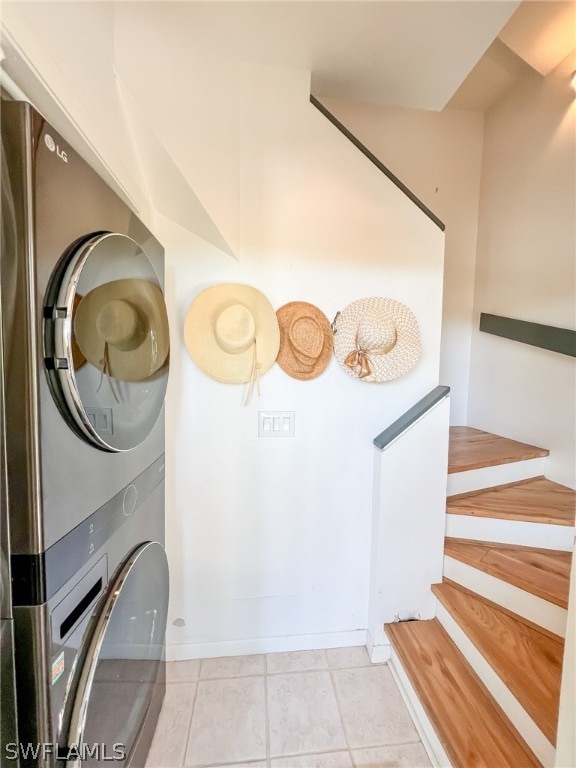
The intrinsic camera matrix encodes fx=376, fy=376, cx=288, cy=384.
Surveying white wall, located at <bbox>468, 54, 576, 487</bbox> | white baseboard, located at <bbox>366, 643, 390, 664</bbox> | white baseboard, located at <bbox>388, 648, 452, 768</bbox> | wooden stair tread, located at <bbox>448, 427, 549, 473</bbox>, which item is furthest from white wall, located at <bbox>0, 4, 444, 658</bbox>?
white wall, located at <bbox>468, 54, 576, 487</bbox>

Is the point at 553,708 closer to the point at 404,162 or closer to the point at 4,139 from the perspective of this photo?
the point at 4,139

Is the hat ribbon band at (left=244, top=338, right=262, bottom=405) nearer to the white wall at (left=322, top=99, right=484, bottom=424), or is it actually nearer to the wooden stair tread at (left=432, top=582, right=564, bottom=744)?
the wooden stair tread at (left=432, top=582, right=564, bottom=744)

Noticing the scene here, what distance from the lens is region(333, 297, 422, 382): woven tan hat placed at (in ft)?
5.37

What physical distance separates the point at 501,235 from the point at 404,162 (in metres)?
0.77

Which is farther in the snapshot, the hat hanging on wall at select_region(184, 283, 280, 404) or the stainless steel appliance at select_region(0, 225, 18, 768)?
the hat hanging on wall at select_region(184, 283, 280, 404)

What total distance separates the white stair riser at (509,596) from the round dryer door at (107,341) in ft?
4.86

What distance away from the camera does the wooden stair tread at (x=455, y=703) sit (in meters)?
1.15

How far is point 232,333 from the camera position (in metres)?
1.51

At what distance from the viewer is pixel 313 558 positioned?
175 centimetres

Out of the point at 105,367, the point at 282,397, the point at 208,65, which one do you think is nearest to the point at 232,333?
the point at 282,397

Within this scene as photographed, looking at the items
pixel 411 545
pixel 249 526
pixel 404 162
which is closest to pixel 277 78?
pixel 404 162

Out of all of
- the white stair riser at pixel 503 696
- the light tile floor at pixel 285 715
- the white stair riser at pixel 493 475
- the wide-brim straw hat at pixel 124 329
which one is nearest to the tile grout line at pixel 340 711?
the light tile floor at pixel 285 715

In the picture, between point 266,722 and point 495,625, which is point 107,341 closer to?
point 266,722

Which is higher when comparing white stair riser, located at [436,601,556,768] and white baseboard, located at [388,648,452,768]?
white stair riser, located at [436,601,556,768]
